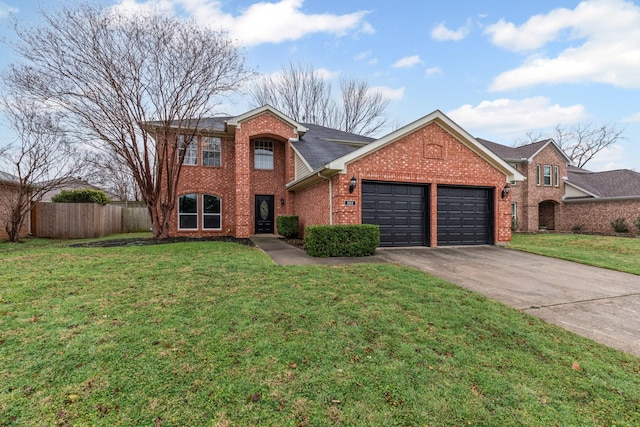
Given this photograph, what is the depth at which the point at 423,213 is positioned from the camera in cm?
1049

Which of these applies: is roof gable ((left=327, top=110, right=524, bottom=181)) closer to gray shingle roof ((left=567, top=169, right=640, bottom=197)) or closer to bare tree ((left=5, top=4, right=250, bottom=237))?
bare tree ((left=5, top=4, right=250, bottom=237))

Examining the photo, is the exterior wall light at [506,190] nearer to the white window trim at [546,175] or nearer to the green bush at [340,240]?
the green bush at [340,240]

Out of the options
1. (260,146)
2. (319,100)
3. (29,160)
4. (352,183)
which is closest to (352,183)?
(352,183)

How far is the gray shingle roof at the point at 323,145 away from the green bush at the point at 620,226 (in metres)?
17.0

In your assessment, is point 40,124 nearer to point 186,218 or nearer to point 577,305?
point 186,218

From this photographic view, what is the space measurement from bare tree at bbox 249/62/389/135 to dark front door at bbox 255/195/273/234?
49.0ft

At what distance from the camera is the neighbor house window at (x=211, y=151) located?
1466 centimetres

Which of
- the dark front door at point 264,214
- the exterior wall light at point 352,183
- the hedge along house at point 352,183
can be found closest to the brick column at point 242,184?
the hedge along house at point 352,183

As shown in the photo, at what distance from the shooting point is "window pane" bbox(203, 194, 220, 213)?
580 inches

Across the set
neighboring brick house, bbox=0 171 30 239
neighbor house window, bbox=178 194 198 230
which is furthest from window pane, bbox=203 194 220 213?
neighboring brick house, bbox=0 171 30 239

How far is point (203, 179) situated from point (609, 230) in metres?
25.5

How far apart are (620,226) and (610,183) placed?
4.47 metres

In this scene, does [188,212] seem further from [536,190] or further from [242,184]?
[536,190]

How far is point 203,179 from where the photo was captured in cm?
1462
